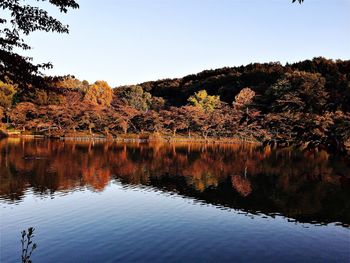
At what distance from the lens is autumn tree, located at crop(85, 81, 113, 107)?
97.7 metres

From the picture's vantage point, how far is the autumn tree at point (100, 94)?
Answer: 97669 millimetres

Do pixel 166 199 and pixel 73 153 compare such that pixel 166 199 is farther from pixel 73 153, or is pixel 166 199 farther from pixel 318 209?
pixel 73 153

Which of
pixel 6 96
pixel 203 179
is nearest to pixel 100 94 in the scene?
pixel 6 96

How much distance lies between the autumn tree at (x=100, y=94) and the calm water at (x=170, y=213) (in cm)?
5914

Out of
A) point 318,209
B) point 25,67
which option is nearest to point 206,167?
point 318,209

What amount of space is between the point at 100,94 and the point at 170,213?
83496 millimetres

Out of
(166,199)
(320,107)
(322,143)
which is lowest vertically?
(166,199)

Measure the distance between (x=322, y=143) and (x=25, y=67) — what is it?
636cm

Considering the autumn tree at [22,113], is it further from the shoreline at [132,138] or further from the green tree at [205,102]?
the green tree at [205,102]

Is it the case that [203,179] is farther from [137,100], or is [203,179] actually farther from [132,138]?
[137,100]

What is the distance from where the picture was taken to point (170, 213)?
21547 millimetres

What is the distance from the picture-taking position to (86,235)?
54.5 ft

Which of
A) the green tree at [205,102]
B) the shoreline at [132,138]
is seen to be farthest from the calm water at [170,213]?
the green tree at [205,102]

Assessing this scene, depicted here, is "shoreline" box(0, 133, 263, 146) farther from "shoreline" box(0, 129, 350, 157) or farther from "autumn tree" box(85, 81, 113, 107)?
"autumn tree" box(85, 81, 113, 107)
